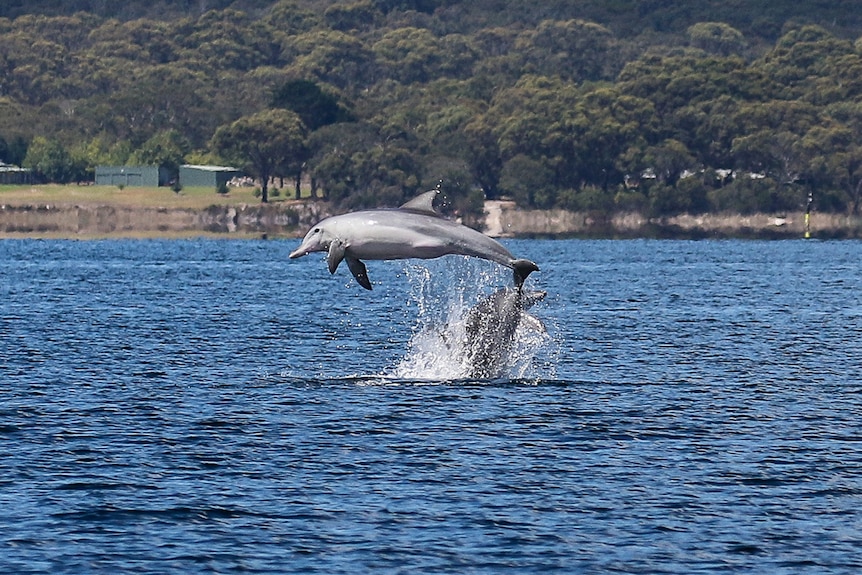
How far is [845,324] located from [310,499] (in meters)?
52.6

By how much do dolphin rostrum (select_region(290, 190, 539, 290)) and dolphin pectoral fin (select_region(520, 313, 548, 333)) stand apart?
8.14 metres

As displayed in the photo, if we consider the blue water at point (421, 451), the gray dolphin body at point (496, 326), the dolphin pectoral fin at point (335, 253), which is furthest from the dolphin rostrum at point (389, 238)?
the gray dolphin body at point (496, 326)

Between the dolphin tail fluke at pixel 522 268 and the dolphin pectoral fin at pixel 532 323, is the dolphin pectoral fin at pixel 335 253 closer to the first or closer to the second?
the dolphin tail fluke at pixel 522 268

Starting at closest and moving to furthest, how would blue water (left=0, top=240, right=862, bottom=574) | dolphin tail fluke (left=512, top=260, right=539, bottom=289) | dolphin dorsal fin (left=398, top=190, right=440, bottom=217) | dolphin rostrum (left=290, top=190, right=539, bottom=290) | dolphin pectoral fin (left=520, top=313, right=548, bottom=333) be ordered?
blue water (left=0, top=240, right=862, bottom=574) → dolphin rostrum (left=290, top=190, right=539, bottom=290) → dolphin dorsal fin (left=398, top=190, right=440, bottom=217) → dolphin tail fluke (left=512, top=260, right=539, bottom=289) → dolphin pectoral fin (left=520, top=313, right=548, bottom=333)

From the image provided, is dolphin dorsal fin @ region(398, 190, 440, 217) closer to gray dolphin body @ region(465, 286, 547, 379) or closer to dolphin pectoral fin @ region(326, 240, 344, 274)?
dolphin pectoral fin @ region(326, 240, 344, 274)

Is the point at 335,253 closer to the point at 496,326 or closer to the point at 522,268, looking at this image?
the point at 522,268

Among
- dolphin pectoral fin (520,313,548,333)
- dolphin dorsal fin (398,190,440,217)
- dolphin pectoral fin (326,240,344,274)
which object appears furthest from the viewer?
dolphin pectoral fin (520,313,548,333)

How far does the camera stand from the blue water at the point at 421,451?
2853cm

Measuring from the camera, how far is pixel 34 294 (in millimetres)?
104938

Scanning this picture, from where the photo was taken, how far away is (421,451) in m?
37.2

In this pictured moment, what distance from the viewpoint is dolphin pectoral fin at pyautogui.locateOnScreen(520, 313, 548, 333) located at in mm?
44000

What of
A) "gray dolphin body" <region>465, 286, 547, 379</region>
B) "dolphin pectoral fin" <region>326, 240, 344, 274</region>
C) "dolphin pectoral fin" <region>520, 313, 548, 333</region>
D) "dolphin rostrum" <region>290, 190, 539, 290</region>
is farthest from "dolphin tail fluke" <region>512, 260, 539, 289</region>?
"dolphin pectoral fin" <region>520, 313, 548, 333</region>

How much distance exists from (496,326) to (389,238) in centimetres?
1196

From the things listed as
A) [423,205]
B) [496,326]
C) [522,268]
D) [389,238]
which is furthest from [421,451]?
[496,326]
